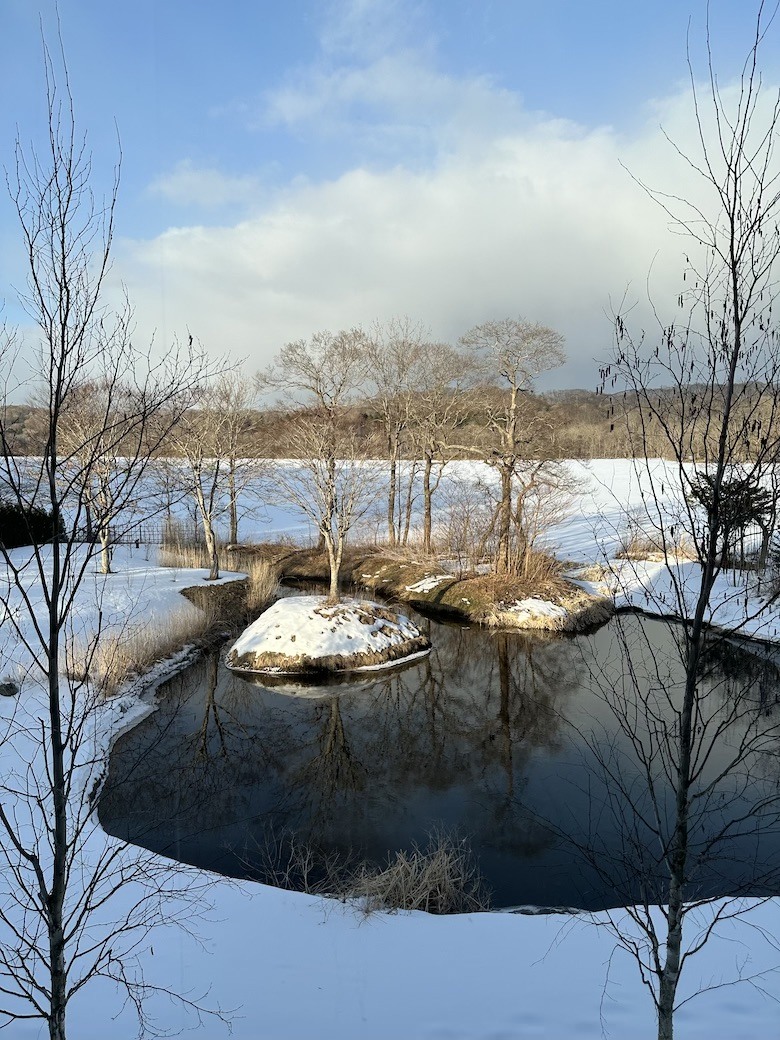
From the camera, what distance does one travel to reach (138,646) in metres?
11.6

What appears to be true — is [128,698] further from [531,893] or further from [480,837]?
[531,893]

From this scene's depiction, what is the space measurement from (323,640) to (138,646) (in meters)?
3.38

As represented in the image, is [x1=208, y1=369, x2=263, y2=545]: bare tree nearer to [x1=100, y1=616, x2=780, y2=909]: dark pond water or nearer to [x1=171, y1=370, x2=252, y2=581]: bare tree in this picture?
[x1=171, y1=370, x2=252, y2=581]: bare tree

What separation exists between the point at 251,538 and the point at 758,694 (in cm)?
1942

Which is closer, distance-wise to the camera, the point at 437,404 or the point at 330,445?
the point at 330,445

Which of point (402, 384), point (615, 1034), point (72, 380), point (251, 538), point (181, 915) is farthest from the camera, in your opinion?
point (251, 538)

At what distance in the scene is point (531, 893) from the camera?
6.05 m

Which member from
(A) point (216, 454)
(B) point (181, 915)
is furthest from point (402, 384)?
(B) point (181, 915)

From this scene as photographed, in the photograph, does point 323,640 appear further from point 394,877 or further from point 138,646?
point 394,877

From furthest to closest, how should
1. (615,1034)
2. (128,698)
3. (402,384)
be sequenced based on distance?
1. (402,384)
2. (128,698)
3. (615,1034)

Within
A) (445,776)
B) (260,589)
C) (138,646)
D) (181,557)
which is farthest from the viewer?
(181,557)

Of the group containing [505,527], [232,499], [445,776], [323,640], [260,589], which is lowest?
[445,776]

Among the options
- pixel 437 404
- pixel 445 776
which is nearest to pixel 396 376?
pixel 437 404

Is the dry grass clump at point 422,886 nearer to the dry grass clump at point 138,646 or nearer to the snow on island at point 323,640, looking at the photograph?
the dry grass clump at point 138,646
